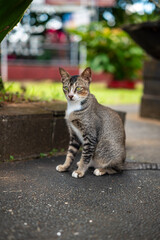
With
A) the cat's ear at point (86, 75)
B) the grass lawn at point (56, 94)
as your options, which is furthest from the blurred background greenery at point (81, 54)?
the cat's ear at point (86, 75)

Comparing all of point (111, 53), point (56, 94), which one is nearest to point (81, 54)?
point (111, 53)

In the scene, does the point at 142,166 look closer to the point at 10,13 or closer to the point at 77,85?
the point at 77,85

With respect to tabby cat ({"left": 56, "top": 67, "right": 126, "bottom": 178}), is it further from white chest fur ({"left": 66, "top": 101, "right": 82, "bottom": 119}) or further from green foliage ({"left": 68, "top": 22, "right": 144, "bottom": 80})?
green foliage ({"left": 68, "top": 22, "right": 144, "bottom": 80})

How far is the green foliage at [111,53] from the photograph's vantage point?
12703 millimetres

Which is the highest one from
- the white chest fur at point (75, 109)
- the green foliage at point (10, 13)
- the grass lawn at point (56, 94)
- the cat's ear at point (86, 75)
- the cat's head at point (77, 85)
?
the green foliage at point (10, 13)

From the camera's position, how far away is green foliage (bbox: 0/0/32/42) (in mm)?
2721

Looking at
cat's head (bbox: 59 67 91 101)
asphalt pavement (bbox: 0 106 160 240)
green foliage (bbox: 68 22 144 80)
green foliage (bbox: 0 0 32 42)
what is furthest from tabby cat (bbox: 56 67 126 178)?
green foliage (bbox: 68 22 144 80)

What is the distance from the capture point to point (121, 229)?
6.64ft

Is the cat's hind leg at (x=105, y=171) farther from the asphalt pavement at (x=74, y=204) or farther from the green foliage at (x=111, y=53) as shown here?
the green foliage at (x=111, y=53)

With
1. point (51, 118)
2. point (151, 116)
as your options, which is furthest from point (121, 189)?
point (151, 116)

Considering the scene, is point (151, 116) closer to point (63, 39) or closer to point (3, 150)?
point (3, 150)

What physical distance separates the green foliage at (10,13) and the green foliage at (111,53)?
389 inches

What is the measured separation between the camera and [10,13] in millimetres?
2777

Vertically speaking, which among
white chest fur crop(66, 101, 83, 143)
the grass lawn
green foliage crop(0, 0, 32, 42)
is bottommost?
the grass lawn
